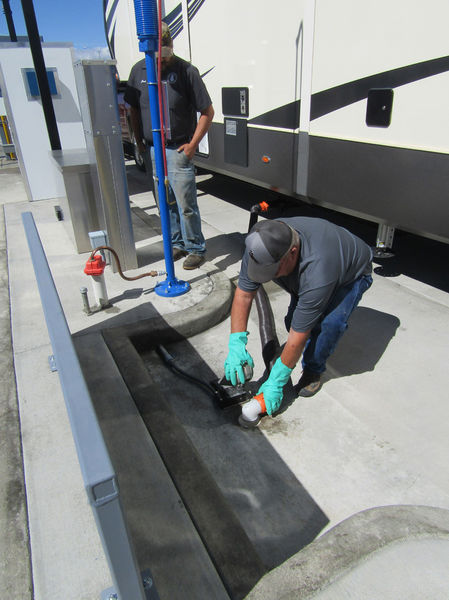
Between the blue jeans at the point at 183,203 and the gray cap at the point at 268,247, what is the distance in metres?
1.71

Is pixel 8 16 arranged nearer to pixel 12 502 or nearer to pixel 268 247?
pixel 268 247

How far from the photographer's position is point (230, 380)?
2580 millimetres

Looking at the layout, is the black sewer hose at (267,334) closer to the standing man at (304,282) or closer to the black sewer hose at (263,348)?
the black sewer hose at (263,348)

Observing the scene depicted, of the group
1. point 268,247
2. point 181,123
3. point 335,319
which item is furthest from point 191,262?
point 268,247

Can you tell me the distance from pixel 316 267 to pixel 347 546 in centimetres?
117

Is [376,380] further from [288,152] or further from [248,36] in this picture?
[248,36]

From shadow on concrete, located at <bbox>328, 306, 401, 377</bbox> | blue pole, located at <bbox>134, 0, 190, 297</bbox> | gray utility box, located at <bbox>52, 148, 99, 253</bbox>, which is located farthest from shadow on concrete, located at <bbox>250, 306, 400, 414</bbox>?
gray utility box, located at <bbox>52, 148, 99, 253</bbox>

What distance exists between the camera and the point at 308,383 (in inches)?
106

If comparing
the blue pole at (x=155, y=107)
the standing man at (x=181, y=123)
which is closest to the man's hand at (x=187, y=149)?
the standing man at (x=181, y=123)

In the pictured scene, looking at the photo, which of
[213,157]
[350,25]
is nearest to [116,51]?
[213,157]

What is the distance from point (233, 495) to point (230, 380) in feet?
2.21

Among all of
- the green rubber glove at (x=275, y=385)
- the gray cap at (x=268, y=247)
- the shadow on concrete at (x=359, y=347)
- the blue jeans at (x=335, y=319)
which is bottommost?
the shadow on concrete at (x=359, y=347)

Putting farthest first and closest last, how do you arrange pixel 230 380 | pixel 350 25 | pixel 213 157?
pixel 213 157 → pixel 350 25 → pixel 230 380

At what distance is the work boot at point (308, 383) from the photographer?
266 cm
